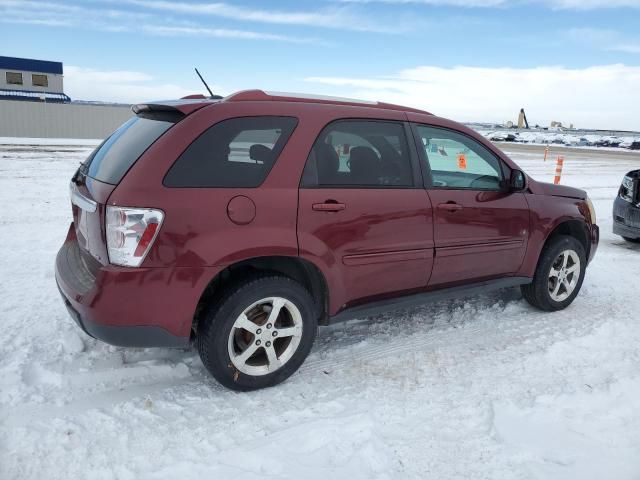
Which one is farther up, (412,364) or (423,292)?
(423,292)

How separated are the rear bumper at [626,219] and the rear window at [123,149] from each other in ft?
21.8

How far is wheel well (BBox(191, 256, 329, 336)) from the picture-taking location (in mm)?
3111

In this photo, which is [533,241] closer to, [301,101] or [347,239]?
[347,239]

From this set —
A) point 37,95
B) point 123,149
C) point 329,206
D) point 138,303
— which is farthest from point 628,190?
point 37,95

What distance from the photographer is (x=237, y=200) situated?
9.66ft

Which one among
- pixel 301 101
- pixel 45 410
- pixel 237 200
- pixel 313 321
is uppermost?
pixel 301 101

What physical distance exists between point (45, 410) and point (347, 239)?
197 cm

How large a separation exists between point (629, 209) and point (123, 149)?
270 inches

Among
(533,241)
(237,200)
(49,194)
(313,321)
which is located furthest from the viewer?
(49,194)

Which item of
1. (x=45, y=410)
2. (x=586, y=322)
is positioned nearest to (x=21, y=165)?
(x=45, y=410)

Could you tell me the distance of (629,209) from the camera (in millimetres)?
7312

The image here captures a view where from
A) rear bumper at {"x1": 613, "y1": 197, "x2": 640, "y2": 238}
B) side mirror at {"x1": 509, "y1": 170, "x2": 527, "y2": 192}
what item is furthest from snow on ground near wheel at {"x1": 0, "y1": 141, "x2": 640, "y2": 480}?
rear bumper at {"x1": 613, "y1": 197, "x2": 640, "y2": 238}

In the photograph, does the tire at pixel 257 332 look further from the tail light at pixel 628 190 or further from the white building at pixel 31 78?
the white building at pixel 31 78

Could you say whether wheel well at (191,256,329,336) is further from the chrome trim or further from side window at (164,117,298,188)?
the chrome trim
